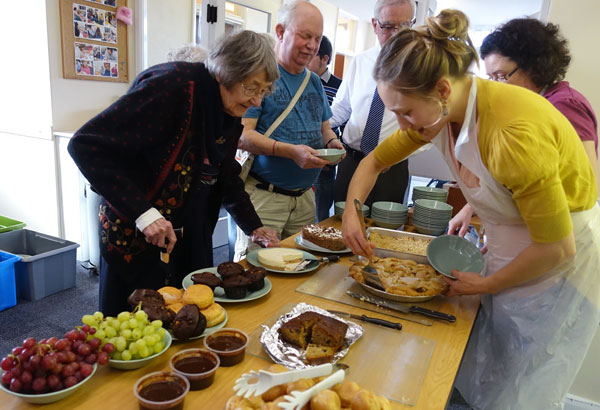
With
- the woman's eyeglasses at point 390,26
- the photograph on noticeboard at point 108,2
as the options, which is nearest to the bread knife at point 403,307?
the woman's eyeglasses at point 390,26

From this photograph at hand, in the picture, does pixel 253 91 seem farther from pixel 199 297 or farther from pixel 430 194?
pixel 430 194

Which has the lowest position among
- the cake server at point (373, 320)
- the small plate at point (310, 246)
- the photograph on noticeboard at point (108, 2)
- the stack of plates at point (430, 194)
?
the cake server at point (373, 320)

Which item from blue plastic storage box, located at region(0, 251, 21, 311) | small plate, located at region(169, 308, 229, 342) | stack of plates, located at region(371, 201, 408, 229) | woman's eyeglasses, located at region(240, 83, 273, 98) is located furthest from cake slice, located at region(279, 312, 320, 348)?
blue plastic storage box, located at region(0, 251, 21, 311)

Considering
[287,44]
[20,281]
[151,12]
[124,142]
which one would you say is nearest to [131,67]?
[151,12]

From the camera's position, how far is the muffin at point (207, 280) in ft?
3.95

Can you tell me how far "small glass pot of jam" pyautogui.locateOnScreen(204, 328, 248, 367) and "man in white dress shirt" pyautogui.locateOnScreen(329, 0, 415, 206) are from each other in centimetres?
158

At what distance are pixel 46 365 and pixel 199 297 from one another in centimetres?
37

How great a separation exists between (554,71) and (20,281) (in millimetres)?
3347

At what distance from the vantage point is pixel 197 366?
0.87m

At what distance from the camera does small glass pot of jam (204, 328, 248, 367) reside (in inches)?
36.4

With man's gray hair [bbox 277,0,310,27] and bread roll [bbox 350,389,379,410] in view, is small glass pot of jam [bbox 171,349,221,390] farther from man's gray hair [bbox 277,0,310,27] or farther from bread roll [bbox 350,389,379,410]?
man's gray hair [bbox 277,0,310,27]

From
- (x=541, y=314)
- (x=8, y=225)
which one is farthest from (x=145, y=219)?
(x=8, y=225)

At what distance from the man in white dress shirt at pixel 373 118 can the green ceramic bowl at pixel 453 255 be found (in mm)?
885

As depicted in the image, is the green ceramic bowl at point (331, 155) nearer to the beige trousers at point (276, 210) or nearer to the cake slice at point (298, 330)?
the beige trousers at point (276, 210)
